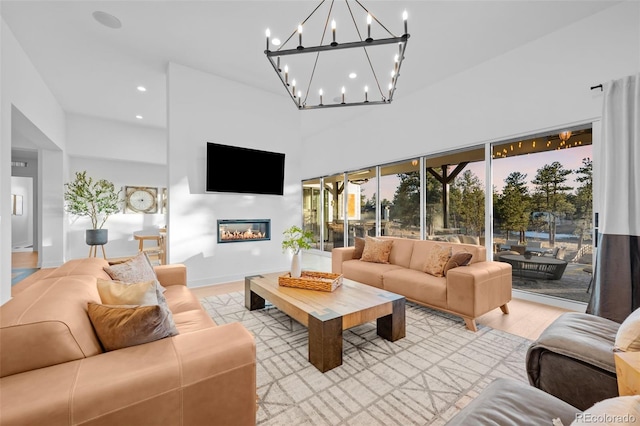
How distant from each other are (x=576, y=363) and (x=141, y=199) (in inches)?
351

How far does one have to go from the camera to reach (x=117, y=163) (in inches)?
287

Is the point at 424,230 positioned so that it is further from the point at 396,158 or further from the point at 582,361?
the point at 582,361

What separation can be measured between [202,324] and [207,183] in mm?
3160

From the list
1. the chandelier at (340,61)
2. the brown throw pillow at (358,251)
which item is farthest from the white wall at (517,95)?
the brown throw pillow at (358,251)

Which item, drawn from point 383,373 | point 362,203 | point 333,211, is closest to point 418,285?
point 383,373

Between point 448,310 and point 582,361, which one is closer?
point 582,361

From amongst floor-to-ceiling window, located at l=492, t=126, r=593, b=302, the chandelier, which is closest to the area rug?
the chandelier

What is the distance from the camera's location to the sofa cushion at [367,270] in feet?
12.1

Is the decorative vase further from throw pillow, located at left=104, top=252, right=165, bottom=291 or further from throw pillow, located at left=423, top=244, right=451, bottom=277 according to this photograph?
throw pillow, located at left=423, top=244, right=451, bottom=277

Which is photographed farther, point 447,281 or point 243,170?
point 243,170

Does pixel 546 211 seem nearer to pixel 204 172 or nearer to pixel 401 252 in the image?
pixel 401 252

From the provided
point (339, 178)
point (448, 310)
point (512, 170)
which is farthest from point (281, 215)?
point (512, 170)

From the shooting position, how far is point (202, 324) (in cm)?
189

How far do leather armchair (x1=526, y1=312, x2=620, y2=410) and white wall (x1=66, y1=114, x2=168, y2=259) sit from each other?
833cm
